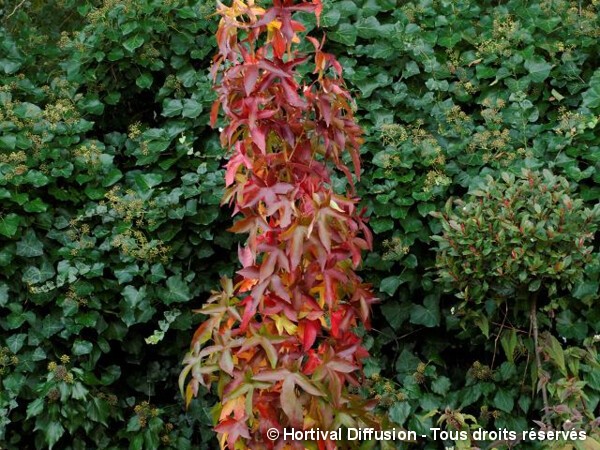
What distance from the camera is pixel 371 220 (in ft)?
11.6

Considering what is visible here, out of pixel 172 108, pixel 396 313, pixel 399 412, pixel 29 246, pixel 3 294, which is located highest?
pixel 172 108

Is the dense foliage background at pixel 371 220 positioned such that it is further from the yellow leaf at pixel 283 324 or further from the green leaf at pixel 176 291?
the yellow leaf at pixel 283 324

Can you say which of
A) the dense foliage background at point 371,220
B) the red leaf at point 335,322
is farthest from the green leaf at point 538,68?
the red leaf at point 335,322

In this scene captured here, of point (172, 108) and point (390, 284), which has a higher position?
point (172, 108)

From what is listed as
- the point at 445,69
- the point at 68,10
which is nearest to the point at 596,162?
the point at 445,69

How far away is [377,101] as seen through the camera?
3807mm

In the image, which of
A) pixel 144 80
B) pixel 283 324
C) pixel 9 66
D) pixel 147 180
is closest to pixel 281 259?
pixel 283 324

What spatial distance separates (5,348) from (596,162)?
7.93ft

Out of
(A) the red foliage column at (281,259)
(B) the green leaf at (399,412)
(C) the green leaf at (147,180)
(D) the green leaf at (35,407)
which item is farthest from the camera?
(C) the green leaf at (147,180)

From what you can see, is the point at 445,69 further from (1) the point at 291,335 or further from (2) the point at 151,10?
(1) the point at 291,335

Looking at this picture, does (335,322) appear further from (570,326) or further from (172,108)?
(172,108)

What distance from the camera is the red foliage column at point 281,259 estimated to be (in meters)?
2.67

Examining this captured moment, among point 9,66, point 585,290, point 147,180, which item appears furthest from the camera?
point 9,66

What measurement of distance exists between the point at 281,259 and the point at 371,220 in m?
0.93
